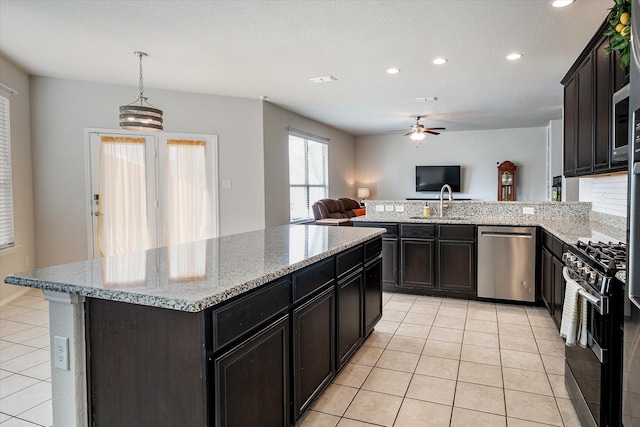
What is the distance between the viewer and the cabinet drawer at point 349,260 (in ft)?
8.27

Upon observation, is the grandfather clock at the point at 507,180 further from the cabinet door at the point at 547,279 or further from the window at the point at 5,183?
the window at the point at 5,183

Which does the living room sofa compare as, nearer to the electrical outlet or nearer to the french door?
the french door

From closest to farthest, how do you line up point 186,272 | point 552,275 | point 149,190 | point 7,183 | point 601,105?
point 186,272 < point 601,105 < point 552,275 < point 7,183 < point 149,190

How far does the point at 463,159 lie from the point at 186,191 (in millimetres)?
6993

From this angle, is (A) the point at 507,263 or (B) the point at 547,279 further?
(A) the point at 507,263

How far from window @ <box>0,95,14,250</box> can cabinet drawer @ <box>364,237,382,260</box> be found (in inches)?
155

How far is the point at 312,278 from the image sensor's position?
214cm

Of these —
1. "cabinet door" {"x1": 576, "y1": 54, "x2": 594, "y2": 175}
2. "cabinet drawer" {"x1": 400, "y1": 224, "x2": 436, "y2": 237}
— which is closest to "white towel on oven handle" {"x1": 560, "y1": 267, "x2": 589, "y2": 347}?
"cabinet door" {"x1": 576, "y1": 54, "x2": 594, "y2": 175}

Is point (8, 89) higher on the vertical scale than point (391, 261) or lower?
higher

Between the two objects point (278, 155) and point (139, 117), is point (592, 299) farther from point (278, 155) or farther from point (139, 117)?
point (278, 155)

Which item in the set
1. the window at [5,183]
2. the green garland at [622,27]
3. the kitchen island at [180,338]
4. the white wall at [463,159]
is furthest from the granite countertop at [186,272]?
the white wall at [463,159]

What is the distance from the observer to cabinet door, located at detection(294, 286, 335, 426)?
1.98 meters

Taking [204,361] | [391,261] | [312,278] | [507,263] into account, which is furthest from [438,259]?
[204,361]

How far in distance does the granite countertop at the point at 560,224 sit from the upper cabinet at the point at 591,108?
0.47 metres
